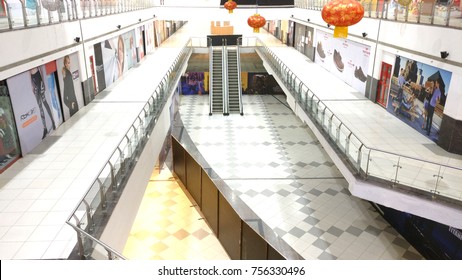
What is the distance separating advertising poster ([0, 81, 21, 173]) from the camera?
23.5ft

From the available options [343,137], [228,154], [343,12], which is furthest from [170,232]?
[343,12]

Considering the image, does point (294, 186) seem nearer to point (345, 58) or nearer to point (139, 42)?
point (345, 58)

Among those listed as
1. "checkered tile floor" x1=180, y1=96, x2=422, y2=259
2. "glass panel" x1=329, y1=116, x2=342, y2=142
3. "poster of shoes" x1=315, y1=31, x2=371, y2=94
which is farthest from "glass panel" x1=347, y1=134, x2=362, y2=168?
"poster of shoes" x1=315, y1=31, x2=371, y2=94

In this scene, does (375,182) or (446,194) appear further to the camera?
(375,182)

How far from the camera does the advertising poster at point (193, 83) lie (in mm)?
24453

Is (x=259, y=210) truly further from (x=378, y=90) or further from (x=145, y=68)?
(x=145, y=68)

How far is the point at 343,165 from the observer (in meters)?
8.10

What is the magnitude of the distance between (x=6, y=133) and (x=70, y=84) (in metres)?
3.54

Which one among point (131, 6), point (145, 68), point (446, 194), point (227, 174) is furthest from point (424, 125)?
point (131, 6)

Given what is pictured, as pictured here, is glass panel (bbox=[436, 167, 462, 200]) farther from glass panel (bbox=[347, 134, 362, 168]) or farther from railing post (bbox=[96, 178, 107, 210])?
railing post (bbox=[96, 178, 107, 210])

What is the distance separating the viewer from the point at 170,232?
10930 mm

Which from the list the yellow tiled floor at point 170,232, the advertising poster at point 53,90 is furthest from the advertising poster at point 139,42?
the advertising poster at point 53,90

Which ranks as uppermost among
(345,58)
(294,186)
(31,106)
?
(345,58)

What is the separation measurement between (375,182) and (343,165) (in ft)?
3.37
